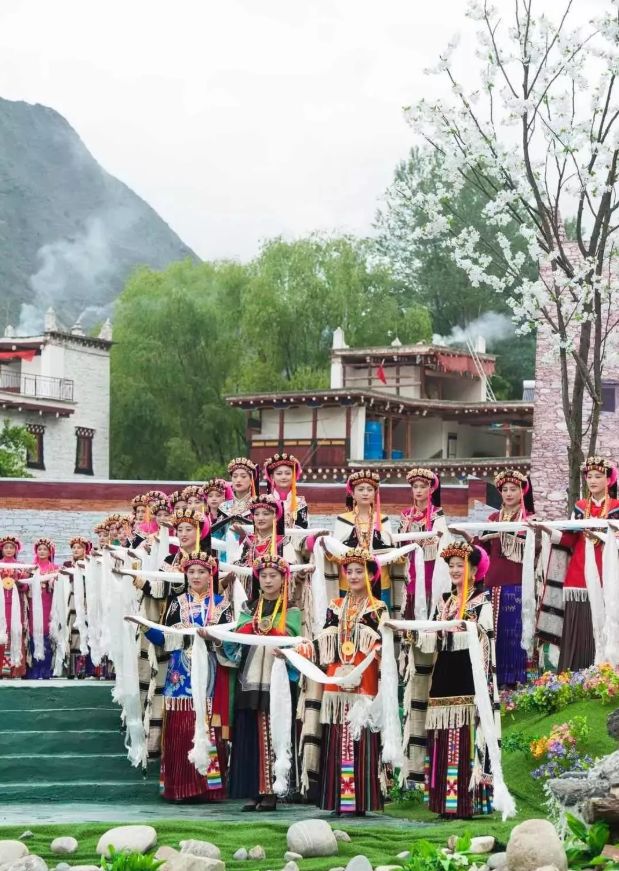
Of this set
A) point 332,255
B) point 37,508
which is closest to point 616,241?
point 37,508

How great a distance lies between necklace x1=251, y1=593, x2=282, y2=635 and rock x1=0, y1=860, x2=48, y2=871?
9.40 ft

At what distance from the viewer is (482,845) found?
938 centimetres

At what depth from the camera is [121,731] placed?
1352cm

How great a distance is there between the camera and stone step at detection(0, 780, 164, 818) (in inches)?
476

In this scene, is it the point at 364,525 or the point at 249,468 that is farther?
the point at 249,468

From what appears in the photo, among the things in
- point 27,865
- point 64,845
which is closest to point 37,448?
point 64,845

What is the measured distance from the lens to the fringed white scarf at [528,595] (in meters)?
13.7

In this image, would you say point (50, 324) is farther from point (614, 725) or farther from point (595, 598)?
point (614, 725)

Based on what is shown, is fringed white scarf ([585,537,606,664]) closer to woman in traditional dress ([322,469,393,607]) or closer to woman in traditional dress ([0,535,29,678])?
woman in traditional dress ([322,469,393,607])

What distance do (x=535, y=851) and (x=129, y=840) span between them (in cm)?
243

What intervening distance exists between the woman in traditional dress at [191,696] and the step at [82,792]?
340 mm

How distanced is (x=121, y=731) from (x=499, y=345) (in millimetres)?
44169

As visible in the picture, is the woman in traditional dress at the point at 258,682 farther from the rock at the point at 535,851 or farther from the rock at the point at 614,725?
the rock at the point at 535,851

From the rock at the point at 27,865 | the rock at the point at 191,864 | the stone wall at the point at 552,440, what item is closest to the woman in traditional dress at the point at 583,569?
the rock at the point at 191,864
